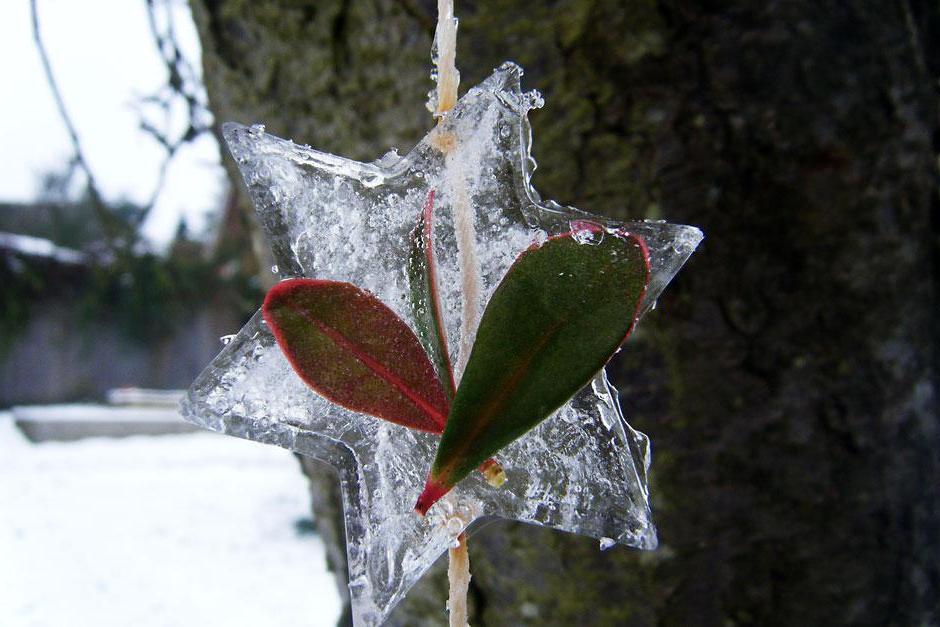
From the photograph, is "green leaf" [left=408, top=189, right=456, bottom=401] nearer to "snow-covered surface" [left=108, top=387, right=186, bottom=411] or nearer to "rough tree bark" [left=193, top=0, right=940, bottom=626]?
"rough tree bark" [left=193, top=0, right=940, bottom=626]

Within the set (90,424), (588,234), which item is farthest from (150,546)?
(90,424)

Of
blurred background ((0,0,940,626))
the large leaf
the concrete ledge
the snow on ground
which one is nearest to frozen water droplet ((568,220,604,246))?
the large leaf

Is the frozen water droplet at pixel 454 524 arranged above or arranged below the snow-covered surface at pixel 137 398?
above

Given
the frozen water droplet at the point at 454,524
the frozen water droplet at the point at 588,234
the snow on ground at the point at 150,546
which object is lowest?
the snow on ground at the point at 150,546

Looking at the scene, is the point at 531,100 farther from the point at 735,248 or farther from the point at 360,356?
the point at 735,248

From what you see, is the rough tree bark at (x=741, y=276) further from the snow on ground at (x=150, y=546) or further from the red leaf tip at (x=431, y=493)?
the snow on ground at (x=150, y=546)

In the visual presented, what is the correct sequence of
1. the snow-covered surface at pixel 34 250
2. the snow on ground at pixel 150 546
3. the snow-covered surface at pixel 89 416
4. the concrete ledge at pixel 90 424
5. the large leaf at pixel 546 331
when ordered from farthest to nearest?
the snow-covered surface at pixel 34 250 < the snow-covered surface at pixel 89 416 < the concrete ledge at pixel 90 424 < the snow on ground at pixel 150 546 < the large leaf at pixel 546 331

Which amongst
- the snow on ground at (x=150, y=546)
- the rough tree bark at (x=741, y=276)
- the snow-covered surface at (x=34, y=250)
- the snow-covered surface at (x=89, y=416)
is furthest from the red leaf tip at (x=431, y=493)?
the snow-covered surface at (x=34, y=250)
